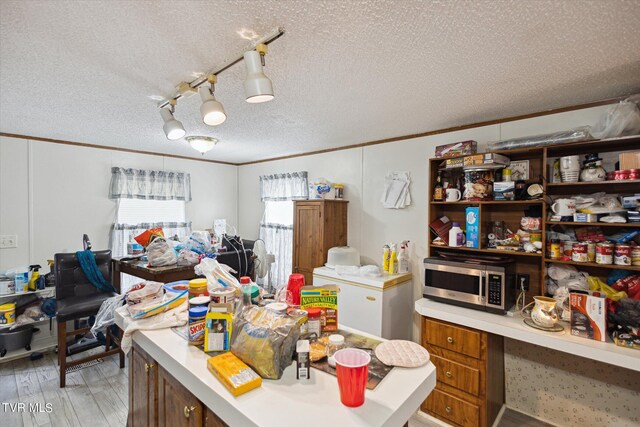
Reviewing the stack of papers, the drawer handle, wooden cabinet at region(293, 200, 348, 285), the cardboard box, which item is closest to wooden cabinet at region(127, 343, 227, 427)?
the drawer handle

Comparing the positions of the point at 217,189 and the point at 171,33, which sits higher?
the point at 171,33

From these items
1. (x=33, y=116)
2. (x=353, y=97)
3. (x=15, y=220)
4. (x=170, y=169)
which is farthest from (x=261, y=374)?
(x=170, y=169)

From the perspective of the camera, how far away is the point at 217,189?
491cm

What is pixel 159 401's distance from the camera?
1.37 m

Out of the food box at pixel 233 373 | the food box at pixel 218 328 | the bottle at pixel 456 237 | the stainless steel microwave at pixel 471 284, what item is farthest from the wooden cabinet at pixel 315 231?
the food box at pixel 233 373

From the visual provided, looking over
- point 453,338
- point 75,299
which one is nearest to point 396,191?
point 453,338

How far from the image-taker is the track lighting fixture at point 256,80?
51.3 inches

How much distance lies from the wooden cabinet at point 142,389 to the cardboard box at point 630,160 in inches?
114

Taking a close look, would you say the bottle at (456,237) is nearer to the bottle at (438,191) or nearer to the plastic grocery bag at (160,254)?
the bottle at (438,191)

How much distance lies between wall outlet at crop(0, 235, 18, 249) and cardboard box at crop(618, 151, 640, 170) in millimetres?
5386

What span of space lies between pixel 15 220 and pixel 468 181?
4.60m

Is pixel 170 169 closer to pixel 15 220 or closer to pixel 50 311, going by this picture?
pixel 15 220

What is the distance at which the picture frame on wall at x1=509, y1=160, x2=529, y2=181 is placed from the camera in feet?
7.29

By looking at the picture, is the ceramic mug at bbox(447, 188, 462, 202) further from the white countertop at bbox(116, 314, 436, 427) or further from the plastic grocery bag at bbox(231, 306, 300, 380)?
the plastic grocery bag at bbox(231, 306, 300, 380)
